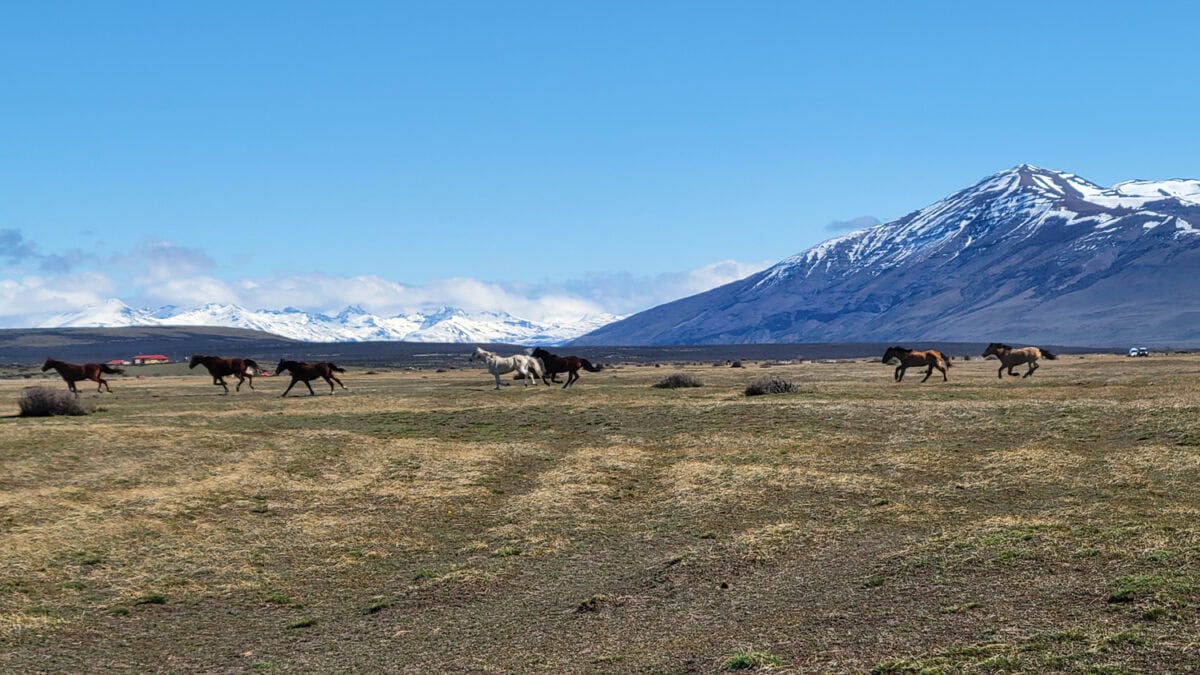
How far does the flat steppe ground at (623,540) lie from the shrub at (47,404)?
5.98 ft

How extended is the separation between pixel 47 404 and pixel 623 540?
28.0m

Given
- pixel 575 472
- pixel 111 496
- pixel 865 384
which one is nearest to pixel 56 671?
pixel 111 496

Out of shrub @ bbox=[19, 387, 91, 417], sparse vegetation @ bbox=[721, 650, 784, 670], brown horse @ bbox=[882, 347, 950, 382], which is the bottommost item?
sparse vegetation @ bbox=[721, 650, 784, 670]

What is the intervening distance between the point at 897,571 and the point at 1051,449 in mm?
12729

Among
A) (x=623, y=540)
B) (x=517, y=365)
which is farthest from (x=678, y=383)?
(x=623, y=540)

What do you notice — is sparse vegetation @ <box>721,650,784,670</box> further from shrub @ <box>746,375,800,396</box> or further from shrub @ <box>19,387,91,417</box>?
shrub @ <box>19,387,91,417</box>

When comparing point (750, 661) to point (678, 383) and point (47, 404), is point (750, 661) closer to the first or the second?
point (47, 404)

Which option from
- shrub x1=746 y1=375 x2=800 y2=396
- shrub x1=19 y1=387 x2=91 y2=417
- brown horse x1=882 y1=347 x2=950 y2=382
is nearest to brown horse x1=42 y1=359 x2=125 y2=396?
shrub x1=19 y1=387 x2=91 y2=417

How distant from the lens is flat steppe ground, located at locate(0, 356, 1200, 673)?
1366cm

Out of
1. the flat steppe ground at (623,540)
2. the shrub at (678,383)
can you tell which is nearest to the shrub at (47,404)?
the flat steppe ground at (623,540)

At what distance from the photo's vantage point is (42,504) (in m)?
23.5

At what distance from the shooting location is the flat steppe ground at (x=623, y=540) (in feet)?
44.8

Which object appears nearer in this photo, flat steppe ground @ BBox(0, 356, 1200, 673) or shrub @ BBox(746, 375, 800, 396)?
flat steppe ground @ BBox(0, 356, 1200, 673)

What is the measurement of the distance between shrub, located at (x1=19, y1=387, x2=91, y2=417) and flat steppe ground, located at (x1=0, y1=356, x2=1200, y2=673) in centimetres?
182
